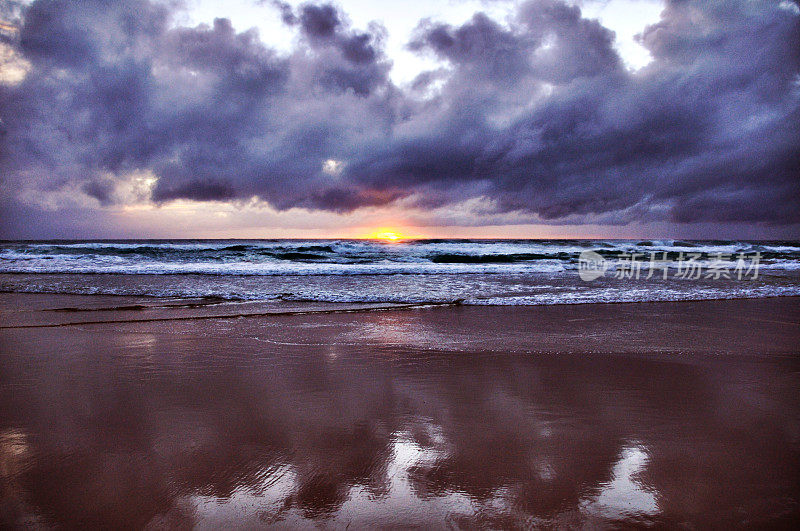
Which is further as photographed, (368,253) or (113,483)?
(368,253)

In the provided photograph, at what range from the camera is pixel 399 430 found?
2.50m

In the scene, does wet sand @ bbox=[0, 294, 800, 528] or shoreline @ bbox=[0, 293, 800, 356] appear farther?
shoreline @ bbox=[0, 293, 800, 356]

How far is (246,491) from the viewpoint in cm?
187

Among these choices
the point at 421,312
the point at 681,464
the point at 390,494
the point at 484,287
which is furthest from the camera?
the point at 484,287

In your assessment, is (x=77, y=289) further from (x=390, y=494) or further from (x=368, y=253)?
(x=368, y=253)

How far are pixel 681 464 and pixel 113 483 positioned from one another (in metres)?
2.82

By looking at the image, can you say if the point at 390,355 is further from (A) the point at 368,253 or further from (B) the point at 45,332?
(A) the point at 368,253

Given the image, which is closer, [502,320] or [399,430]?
[399,430]

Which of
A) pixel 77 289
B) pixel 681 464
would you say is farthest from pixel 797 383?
pixel 77 289

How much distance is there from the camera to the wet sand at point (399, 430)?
1754mm

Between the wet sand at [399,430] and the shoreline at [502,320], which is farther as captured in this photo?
the shoreline at [502,320]

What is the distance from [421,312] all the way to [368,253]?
896 inches

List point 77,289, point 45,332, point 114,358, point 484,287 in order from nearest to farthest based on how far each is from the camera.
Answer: point 114,358, point 45,332, point 77,289, point 484,287

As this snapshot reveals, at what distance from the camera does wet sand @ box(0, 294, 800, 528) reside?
1.75 m
